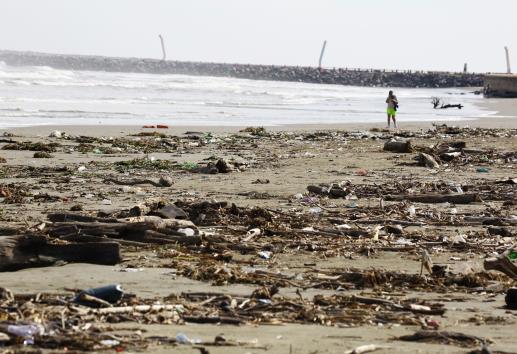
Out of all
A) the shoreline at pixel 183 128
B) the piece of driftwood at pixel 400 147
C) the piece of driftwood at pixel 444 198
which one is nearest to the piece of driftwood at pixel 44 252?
the piece of driftwood at pixel 444 198

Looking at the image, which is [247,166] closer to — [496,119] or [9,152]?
[9,152]

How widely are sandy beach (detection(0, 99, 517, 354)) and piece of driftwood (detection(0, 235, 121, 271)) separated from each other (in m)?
0.10

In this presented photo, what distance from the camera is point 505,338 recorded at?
5.52 m

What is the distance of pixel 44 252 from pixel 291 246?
2.29 meters

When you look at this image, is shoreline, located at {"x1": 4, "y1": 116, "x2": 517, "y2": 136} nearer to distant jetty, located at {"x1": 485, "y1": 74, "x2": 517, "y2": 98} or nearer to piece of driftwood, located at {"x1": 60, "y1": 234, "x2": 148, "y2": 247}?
piece of driftwood, located at {"x1": 60, "y1": 234, "x2": 148, "y2": 247}

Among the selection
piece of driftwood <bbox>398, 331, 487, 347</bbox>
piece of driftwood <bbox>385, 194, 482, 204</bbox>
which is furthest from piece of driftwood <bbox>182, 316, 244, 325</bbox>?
piece of driftwood <bbox>385, 194, 482, 204</bbox>

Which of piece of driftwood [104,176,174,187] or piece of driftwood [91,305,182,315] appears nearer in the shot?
piece of driftwood [91,305,182,315]

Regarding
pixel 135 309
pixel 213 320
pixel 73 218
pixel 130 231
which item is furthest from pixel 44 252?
pixel 213 320

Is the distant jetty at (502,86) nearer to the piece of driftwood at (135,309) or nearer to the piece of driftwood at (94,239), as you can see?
the piece of driftwood at (94,239)

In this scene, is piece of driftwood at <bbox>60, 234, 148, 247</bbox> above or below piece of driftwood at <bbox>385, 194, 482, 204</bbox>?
above

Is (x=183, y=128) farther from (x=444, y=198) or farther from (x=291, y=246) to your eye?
(x=291, y=246)

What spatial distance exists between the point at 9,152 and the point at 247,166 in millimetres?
5001

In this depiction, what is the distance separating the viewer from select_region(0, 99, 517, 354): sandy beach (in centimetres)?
557

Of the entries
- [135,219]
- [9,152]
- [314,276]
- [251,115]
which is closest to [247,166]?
[9,152]
